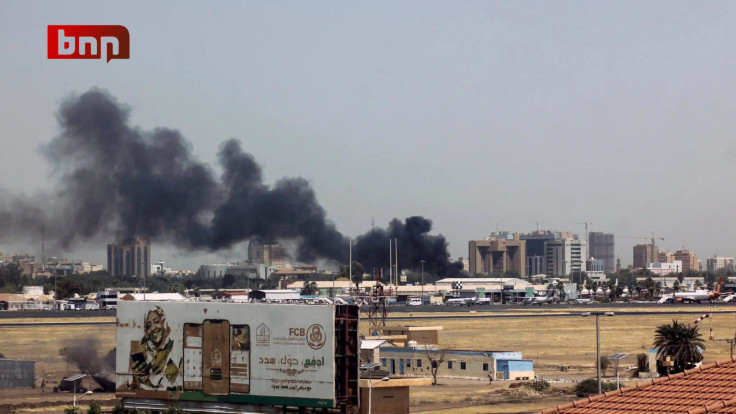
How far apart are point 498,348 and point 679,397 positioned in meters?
86.7

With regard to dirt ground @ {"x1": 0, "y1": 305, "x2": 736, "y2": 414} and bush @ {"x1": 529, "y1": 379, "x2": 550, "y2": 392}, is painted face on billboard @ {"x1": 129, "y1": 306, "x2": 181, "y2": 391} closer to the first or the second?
dirt ground @ {"x1": 0, "y1": 305, "x2": 736, "y2": 414}

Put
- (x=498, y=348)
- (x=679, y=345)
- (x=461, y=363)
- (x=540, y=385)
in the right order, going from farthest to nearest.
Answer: (x=498, y=348), (x=461, y=363), (x=540, y=385), (x=679, y=345)

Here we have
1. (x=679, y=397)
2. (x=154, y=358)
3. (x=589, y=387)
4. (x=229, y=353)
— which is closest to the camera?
(x=679, y=397)

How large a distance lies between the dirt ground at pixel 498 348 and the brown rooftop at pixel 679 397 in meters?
32.6

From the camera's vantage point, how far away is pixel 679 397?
3359 cm

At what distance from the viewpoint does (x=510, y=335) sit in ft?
468

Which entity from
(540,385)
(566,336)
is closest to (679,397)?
(540,385)

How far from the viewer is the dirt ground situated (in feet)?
242

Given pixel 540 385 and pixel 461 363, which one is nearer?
pixel 540 385

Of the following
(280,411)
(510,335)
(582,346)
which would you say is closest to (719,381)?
(280,411)

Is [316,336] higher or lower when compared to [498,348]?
higher

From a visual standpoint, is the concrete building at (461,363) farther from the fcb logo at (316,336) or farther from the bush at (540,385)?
the fcb logo at (316,336)

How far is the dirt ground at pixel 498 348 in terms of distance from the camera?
73812 mm

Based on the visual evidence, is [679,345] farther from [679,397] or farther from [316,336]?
[679,397]
